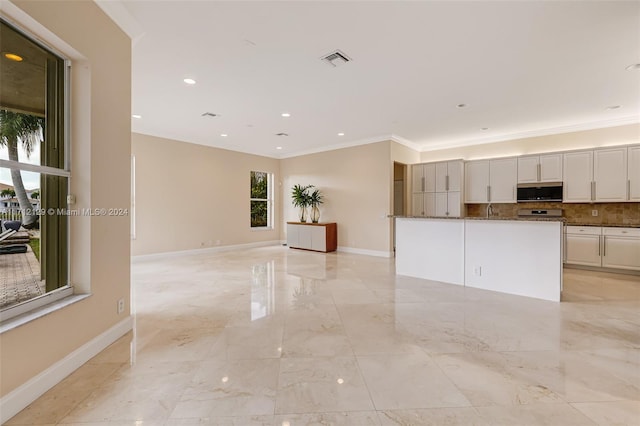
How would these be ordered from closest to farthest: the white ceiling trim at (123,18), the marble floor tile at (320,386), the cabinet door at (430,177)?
the marble floor tile at (320,386), the white ceiling trim at (123,18), the cabinet door at (430,177)

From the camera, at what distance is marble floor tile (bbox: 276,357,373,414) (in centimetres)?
169

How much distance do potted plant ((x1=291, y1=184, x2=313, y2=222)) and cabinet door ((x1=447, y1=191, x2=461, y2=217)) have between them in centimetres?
376

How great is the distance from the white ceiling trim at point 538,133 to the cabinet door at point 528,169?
0.62 meters

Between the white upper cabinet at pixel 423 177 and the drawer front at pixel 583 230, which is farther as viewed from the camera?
the white upper cabinet at pixel 423 177

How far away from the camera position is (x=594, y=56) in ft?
10.5

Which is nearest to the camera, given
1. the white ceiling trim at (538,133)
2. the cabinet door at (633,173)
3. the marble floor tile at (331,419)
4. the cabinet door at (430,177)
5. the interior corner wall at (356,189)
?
the marble floor tile at (331,419)

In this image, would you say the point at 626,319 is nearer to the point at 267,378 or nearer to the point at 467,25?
the point at 467,25

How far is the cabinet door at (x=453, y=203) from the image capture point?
692 cm

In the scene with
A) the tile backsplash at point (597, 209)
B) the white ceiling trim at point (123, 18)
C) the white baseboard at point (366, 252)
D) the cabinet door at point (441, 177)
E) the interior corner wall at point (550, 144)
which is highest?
the white ceiling trim at point (123, 18)

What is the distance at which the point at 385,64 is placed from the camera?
11.2 ft

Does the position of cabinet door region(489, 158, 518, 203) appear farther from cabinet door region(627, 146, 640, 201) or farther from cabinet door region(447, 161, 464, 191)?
cabinet door region(627, 146, 640, 201)

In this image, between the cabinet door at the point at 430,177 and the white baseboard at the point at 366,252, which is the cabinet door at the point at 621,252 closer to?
the cabinet door at the point at 430,177

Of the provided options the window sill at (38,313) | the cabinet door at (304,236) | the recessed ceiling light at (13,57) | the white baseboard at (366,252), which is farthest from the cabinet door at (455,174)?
A: the recessed ceiling light at (13,57)

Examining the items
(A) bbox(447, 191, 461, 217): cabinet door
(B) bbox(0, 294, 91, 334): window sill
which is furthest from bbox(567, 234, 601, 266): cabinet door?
(B) bbox(0, 294, 91, 334): window sill
